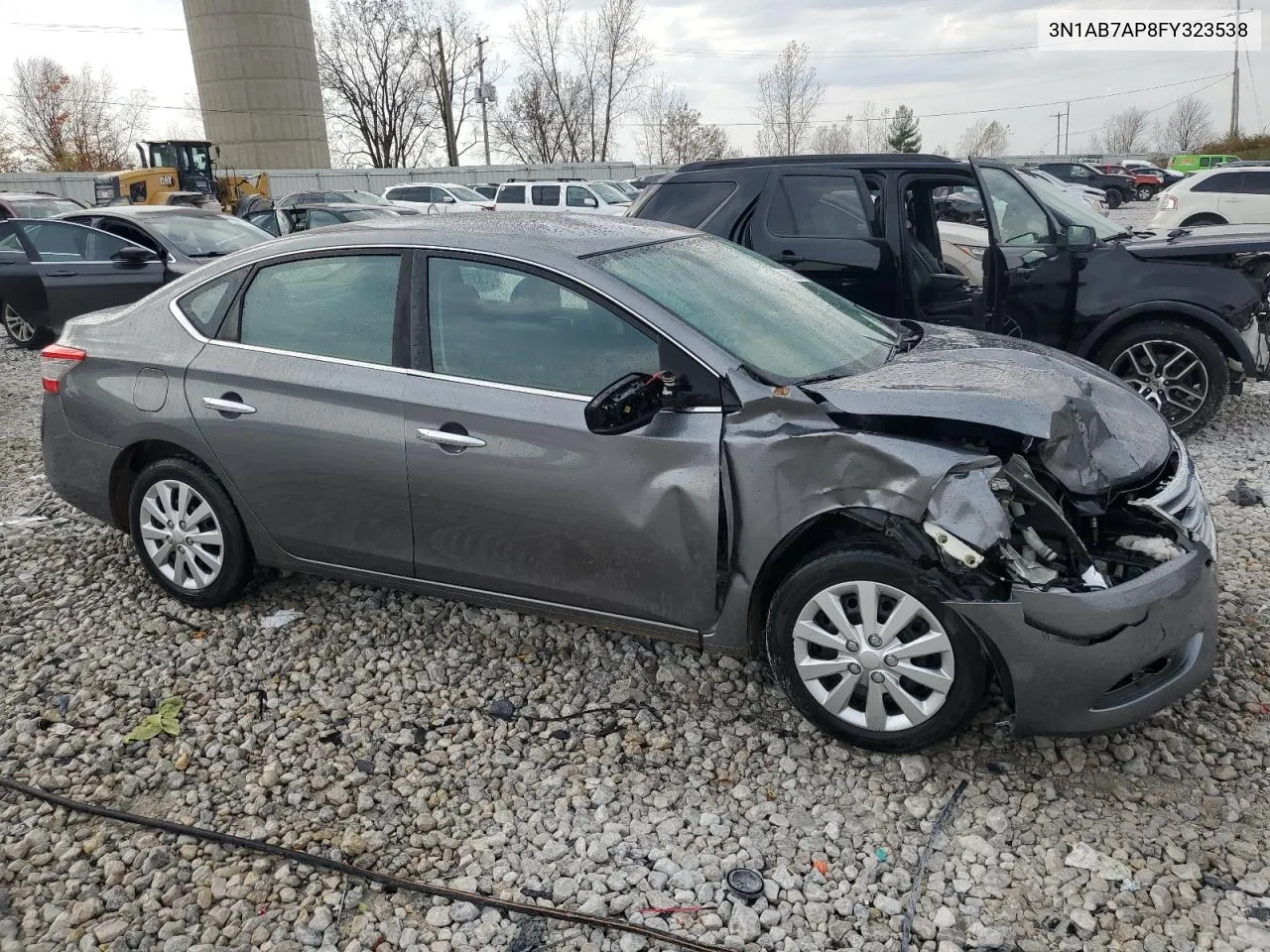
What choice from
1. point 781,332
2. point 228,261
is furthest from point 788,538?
point 228,261

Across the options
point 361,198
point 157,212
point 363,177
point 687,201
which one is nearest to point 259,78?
point 363,177

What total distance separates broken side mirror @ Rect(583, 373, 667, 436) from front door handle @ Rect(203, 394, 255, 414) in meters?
1.55

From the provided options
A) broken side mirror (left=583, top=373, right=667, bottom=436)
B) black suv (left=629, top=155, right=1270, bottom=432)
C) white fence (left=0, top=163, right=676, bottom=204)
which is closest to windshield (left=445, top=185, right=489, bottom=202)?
white fence (left=0, top=163, right=676, bottom=204)

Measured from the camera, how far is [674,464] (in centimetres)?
315

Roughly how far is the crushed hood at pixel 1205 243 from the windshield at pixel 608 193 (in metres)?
18.0

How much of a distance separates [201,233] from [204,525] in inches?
276

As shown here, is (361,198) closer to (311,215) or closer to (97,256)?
(311,215)

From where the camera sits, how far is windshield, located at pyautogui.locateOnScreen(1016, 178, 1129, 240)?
662 cm

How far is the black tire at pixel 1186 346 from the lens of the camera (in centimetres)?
600

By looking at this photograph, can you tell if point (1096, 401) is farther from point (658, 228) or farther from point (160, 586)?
point (160, 586)

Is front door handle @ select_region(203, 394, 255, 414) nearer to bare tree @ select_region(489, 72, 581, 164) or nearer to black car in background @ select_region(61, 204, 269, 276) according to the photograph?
black car in background @ select_region(61, 204, 269, 276)

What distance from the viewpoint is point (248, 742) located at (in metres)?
3.41

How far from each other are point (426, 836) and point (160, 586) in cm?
219

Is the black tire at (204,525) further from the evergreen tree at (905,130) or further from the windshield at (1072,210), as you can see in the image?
the evergreen tree at (905,130)
